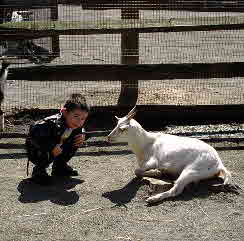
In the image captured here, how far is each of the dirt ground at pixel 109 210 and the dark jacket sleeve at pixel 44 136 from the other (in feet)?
1.37

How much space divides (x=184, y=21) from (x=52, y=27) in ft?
6.23

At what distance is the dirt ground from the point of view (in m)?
4.48

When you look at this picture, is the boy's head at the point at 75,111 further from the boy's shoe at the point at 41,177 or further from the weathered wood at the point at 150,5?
the weathered wood at the point at 150,5

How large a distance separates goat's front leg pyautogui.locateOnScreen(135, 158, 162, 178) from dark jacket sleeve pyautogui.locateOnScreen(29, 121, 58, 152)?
0.88 meters

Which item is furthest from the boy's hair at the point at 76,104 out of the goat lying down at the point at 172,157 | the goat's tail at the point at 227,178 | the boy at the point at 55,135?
the goat's tail at the point at 227,178

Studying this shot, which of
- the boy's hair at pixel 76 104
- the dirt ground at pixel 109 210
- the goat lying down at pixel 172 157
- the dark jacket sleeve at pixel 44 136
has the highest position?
the boy's hair at pixel 76 104

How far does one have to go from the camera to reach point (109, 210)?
16.2 ft

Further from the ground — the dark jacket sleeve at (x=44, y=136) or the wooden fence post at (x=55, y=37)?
the wooden fence post at (x=55, y=37)

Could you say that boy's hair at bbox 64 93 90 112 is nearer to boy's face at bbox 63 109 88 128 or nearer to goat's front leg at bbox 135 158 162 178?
boy's face at bbox 63 109 88 128

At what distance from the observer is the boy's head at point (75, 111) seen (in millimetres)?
5320

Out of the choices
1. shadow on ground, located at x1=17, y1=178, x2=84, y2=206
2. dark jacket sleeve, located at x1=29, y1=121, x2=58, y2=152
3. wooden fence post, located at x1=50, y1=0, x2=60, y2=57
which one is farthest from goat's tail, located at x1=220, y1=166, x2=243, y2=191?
wooden fence post, located at x1=50, y1=0, x2=60, y2=57

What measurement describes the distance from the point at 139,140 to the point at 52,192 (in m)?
1.01

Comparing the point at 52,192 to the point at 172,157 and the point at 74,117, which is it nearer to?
the point at 74,117

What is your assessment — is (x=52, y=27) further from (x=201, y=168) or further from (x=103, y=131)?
(x=201, y=168)
